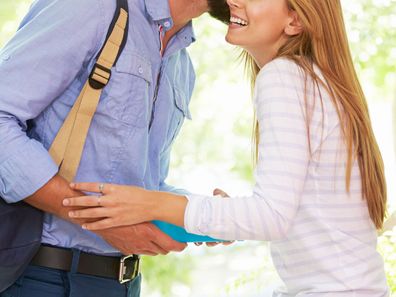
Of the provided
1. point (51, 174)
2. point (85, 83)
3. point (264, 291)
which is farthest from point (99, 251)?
point (264, 291)

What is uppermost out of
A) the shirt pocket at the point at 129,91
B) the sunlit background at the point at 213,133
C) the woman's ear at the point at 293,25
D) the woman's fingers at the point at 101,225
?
the woman's ear at the point at 293,25

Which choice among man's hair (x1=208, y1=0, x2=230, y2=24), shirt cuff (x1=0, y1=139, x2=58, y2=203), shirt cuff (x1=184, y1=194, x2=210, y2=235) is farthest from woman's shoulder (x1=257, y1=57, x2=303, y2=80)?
man's hair (x1=208, y1=0, x2=230, y2=24)

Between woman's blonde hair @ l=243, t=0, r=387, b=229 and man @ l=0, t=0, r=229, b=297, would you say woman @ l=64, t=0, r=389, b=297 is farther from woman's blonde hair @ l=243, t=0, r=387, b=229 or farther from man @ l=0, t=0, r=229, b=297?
man @ l=0, t=0, r=229, b=297

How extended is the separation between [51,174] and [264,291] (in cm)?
250

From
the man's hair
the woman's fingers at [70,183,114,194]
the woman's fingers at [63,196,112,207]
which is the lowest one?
the woman's fingers at [63,196,112,207]

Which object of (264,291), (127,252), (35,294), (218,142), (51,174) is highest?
(51,174)

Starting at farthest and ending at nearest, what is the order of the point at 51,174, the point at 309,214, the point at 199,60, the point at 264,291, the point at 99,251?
the point at 199,60
the point at 264,291
the point at 99,251
the point at 51,174
the point at 309,214

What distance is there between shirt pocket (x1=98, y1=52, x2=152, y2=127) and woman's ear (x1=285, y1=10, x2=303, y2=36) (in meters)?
0.35

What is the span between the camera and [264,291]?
3.90m

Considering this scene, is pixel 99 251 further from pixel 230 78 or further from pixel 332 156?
pixel 230 78

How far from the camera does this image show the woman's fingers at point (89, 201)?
1.53 m

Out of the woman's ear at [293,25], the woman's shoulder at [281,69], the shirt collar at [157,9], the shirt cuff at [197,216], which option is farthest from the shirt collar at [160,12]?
the shirt cuff at [197,216]

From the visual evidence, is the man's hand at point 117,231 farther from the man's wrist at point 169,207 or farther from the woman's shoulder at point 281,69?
the woman's shoulder at point 281,69

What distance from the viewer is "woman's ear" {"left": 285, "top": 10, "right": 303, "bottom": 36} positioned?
1622 mm
